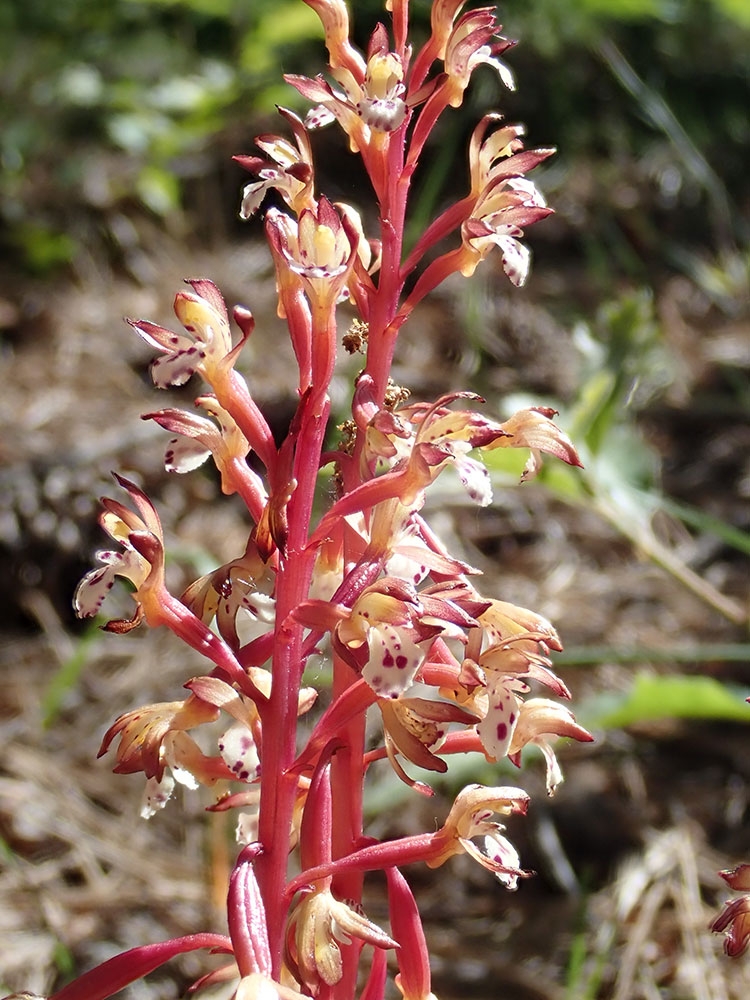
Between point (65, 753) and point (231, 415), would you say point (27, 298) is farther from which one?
point (231, 415)

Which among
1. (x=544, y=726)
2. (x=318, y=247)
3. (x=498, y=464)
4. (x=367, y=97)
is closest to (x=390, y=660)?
(x=544, y=726)

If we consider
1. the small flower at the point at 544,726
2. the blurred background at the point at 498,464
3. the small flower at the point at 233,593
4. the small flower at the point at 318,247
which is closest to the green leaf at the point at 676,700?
the blurred background at the point at 498,464

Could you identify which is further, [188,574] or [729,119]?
[729,119]

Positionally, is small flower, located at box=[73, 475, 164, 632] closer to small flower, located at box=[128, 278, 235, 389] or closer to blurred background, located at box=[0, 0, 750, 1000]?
small flower, located at box=[128, 278, 235, 389]

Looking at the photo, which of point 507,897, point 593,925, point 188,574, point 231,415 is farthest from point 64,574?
point 231,415

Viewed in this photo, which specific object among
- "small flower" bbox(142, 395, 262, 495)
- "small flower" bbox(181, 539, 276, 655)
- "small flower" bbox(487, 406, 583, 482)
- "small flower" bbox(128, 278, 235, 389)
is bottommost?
"small flower" bbox(181, 539, 276, 655)

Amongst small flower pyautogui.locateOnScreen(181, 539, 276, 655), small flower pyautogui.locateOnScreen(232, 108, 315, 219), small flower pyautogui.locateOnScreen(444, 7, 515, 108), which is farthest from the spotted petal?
small flower pyautogui.locateOnScreen(444, 7, 515, 108)

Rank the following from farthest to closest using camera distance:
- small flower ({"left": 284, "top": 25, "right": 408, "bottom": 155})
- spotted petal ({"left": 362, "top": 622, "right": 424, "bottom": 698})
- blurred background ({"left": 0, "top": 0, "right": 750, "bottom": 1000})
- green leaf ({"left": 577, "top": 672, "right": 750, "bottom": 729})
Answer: blurred background ({"left": 0, "top": 0, "right": 750, "bottom": 1000}) → green leaf ({"left": 577, "top": 672, "right": 750, "bottom": 729}) → small flower ({"left": 284, "top": 25, "right": 408, "bottom": 155}) → spotted petal ({"left": 362, "top": 622, "right": 424, "bottom": 698})
